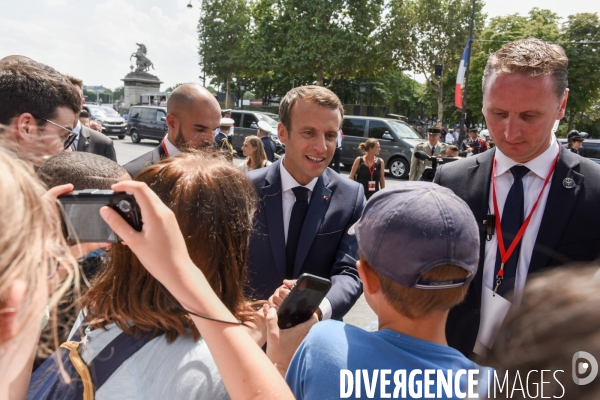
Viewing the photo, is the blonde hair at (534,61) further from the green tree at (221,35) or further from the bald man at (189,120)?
the green tree at (221,35)

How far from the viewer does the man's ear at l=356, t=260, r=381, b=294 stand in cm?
138

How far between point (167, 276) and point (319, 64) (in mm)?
34423

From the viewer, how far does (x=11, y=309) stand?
0.84m

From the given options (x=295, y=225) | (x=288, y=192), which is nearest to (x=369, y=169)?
(x=288, y=192)

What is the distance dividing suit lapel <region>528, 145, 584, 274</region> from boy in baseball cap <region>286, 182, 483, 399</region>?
2.85 feet

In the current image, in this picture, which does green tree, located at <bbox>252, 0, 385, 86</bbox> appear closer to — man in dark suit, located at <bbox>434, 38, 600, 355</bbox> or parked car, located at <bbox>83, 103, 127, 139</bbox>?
parked car, located at <bbox>83, 103, 127, 139</bbox>

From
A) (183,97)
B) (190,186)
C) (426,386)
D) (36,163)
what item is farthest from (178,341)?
(183,97)

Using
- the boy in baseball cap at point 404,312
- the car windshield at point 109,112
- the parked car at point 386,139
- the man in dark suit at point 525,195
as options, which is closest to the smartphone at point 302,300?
the boy in baseball cap at point 404,312

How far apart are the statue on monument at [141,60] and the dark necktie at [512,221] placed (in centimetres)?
4588

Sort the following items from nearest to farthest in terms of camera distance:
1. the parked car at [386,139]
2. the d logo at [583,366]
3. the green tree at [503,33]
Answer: the d logo at [583,366]
the parked car at [386,139]
the green tree at [503,33]

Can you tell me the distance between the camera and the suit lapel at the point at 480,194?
214 centimetres

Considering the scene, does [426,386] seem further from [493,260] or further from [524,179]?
[524,179]

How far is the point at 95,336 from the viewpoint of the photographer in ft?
4.02

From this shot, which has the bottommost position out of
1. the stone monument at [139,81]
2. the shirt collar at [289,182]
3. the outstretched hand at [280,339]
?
the outstretched hand at [280,339]
